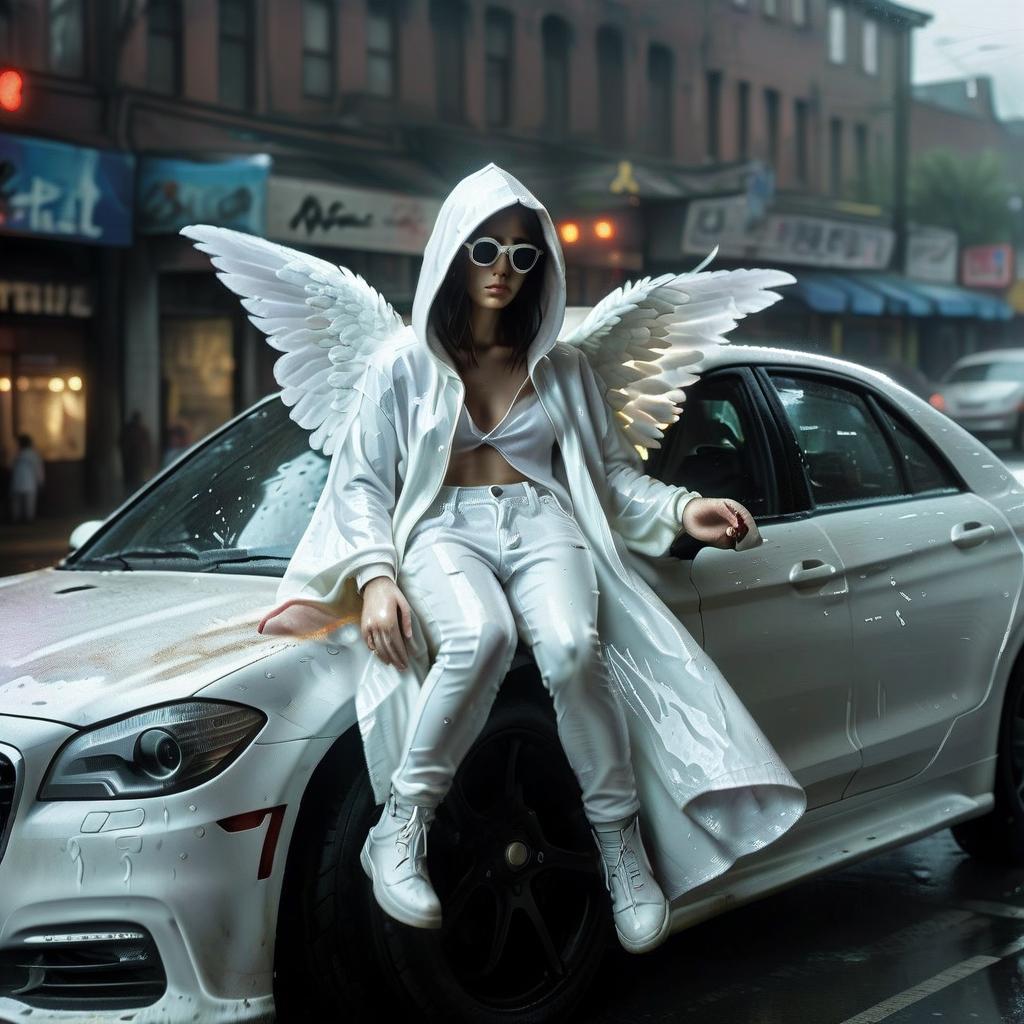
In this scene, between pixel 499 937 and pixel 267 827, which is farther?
pixel 499 937

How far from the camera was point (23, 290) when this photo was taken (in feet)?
72.7

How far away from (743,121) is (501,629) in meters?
36.1

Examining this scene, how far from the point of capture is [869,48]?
A: 41906 millimetres

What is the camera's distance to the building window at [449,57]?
2892 cm

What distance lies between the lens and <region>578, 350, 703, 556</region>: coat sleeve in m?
3.85

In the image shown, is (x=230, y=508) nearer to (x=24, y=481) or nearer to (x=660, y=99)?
(x=24, y=481)

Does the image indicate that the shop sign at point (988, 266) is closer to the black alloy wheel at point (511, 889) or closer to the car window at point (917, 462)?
the car window at point (917, 462)

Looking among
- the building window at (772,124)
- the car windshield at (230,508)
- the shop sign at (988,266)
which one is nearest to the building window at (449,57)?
the building window at (772,124)

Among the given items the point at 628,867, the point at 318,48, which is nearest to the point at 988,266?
the point at 318,48

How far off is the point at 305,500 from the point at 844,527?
1531 millimetres

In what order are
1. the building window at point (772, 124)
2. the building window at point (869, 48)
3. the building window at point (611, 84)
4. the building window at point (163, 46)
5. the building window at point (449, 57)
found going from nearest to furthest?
the building window at point (163, 46) < the building window at point (449, 57) < the building window at point (611, 84) < the building window at point (772, 124) < the building window at point (869, 48)

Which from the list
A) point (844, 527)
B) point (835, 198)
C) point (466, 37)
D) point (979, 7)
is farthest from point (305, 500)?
point (835, 198)

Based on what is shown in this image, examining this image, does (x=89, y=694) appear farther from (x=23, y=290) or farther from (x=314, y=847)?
(x=23, y=290)

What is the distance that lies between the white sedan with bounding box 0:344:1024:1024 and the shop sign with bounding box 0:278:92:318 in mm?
18280
